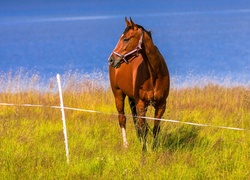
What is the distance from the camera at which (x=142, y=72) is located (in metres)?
8.19

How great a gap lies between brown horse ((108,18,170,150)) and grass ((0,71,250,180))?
1.53 feet

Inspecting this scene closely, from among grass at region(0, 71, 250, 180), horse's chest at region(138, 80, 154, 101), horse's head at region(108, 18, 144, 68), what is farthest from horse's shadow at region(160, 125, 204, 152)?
horse's head at region(108, 18, 144, 68)

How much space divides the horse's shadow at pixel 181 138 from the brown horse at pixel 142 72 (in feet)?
0.84

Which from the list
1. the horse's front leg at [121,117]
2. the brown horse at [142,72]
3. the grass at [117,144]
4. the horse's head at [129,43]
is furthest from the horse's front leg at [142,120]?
the horse's head at [129,43]

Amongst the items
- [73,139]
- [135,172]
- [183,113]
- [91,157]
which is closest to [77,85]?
[183,113]

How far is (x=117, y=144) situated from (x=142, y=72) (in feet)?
3.91

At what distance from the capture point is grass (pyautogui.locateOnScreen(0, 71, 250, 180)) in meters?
7.01

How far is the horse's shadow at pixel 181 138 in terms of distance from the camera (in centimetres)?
823

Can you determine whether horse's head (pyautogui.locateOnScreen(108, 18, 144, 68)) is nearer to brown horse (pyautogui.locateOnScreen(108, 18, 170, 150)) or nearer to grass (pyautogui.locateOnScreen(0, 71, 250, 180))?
brown horse (pyautogui.locateOnScreen(108, 18, 170, 150))

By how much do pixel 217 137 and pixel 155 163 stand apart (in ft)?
5.92

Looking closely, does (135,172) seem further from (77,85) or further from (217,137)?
(77,85)

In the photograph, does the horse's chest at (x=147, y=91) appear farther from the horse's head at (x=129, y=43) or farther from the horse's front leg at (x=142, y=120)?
the horse's head at (x=129, y=43)

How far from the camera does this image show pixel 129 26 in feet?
25.2

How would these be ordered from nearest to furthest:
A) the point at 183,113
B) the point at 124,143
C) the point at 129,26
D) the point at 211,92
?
1. the point at 129,26
2. the point at 124,143
3. the point at 183,113
4. the point at 211,92
